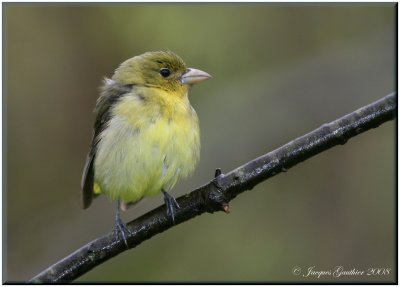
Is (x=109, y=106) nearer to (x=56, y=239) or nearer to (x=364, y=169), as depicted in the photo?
(x=56, y=239)

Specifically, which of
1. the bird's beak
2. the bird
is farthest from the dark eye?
the bird's beak

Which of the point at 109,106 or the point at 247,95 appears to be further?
the point at 247,95

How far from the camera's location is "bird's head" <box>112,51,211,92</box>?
6473 millimetres

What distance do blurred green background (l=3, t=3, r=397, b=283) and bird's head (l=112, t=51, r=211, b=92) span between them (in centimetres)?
149

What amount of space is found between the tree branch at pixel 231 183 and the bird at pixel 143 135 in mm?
379

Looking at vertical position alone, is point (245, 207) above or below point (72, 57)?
below

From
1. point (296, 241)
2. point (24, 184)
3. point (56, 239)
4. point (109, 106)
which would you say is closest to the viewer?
point (109, 106)

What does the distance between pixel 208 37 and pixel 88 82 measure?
5.72 feet

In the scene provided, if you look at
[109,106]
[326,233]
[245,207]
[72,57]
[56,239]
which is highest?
[72,57]

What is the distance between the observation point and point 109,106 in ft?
20.9

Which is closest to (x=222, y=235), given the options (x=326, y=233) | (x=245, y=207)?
(x=245, y=207)

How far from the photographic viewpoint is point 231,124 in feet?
27.1

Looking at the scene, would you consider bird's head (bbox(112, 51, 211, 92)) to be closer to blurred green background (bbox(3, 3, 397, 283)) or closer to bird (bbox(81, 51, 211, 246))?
bird (bbox(81, 51, 211, 246))

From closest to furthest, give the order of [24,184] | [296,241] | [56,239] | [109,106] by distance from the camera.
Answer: [109,106] < [56,239] < [296,241] < [24,184]
